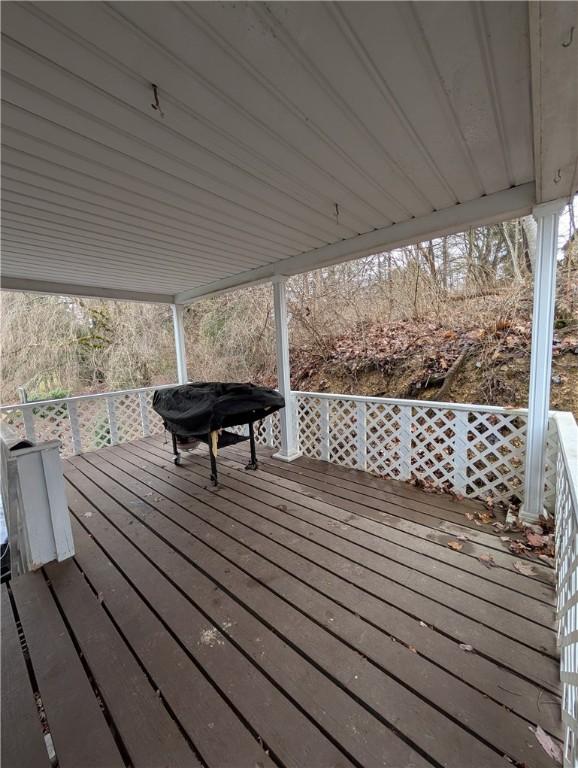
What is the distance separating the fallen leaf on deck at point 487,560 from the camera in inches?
77.5

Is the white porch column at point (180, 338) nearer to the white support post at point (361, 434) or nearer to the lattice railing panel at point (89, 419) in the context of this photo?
the lattice railing panel at point (89, 419)

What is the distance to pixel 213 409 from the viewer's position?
2.98 meters

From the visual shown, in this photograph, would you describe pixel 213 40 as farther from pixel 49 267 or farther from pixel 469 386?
pixel 469 386

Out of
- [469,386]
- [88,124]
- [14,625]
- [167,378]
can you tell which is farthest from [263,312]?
[14,625]

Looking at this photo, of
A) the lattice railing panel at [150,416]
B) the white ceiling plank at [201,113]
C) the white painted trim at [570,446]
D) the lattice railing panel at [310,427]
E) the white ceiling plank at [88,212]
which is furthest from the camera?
the lattice railing panel at [150,416]

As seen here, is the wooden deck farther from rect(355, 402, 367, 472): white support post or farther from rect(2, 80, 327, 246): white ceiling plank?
rect(2, 80, 327, 246): white ceiling plank

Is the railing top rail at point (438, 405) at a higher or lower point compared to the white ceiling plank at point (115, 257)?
lower

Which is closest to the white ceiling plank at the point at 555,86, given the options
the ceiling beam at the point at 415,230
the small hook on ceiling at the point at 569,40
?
the small hook on ceiling at the point at 569,40

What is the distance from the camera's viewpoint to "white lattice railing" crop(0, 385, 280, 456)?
14.2ft

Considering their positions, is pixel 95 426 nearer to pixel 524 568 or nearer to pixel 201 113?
pixel 201 113

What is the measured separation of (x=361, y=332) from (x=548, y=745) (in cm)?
468

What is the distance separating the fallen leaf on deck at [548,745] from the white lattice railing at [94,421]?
3.50 m

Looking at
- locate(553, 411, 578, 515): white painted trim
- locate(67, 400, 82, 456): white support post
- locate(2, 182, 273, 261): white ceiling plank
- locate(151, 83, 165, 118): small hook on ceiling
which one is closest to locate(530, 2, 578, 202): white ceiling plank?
locate(151, 83, 165, 118): small hook on ceiling

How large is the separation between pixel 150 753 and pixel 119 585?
997 mm
